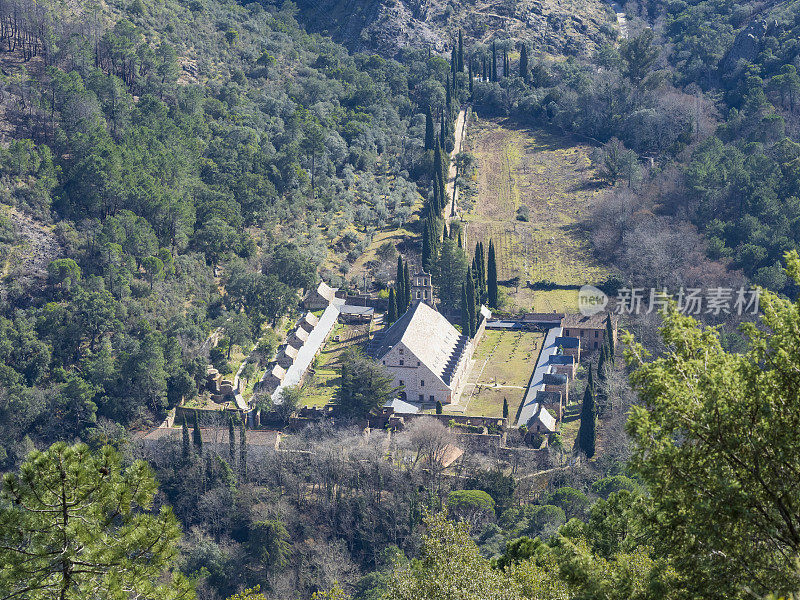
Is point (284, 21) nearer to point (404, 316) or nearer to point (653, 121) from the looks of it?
point (653, 121)

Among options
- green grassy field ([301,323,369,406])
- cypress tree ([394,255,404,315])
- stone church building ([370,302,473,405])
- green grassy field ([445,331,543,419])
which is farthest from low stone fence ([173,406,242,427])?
cypress tree ([394,255,404,315])

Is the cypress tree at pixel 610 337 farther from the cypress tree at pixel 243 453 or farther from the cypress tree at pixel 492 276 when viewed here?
the cypress tree at pixel 243 453

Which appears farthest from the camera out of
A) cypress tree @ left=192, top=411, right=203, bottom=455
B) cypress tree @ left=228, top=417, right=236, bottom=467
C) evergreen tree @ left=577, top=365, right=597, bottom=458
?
evergreen tree @ left=577, top=365, right=597, bottom=458

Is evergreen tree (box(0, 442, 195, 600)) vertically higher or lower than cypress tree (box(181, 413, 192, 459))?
higher

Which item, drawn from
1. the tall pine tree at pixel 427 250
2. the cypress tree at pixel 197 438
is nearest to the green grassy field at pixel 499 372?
the tall pine tree at pixel 427 250

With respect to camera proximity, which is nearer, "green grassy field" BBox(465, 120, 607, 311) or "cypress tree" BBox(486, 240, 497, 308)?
"cypress tree" BBox(486, 240, 497, 308)

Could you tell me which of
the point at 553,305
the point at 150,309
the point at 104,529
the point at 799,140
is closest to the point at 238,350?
the point at 150,309

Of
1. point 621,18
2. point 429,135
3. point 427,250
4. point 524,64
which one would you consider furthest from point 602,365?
point 621,18

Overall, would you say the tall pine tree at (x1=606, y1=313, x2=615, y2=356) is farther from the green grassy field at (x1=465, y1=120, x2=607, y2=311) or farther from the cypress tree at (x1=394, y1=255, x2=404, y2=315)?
the cypress tree at (x1=394, y1=255, x2=404, y2=315)
